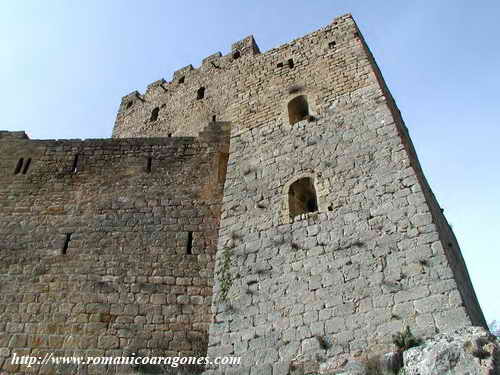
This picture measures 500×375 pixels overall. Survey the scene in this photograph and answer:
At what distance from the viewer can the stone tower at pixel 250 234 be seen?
224 inches

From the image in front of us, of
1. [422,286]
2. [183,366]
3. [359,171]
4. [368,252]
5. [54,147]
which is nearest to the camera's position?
[422,286]

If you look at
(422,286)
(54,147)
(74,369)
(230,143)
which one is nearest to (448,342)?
(422,286)

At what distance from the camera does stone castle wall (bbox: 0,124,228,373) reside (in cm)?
705

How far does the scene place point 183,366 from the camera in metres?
6.59

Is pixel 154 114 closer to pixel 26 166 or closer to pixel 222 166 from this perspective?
pixel 26 166

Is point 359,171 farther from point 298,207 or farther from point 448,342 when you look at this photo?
point 448,342

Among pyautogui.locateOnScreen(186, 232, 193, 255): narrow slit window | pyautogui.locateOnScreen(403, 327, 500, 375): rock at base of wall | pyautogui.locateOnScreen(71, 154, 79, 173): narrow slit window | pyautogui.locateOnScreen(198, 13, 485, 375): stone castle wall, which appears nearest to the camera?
pyautogui.locateOnScreen(403, 327, 500, 375): rock at base of wall

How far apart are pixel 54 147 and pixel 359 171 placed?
6496mm

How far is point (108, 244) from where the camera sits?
813 centimetres

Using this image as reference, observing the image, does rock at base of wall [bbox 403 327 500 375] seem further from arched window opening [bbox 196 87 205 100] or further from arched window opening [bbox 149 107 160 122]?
arched window opening [bbox 149 107 160 122]

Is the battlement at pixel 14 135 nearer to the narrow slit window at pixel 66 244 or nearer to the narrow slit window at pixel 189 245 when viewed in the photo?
the narrow slit window at pixel 66 244

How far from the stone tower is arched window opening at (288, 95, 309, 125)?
29 mm

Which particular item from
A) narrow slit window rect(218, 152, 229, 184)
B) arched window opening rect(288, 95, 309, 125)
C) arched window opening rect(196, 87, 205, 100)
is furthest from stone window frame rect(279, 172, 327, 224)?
arched window opening rect(196, 87, 205, 100)

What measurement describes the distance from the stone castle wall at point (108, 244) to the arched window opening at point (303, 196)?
1.59 meters
